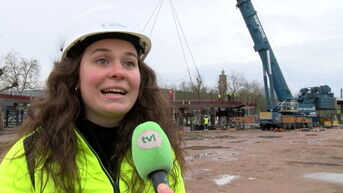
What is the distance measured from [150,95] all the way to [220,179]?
657cm

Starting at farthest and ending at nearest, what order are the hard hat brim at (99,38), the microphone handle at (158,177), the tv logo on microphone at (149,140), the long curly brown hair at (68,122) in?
the hard hat brim at (99,38) < the long curly brown hair at (68,122) < the tv logo on microphone at (149,140) < the microphone handle at (158,177)

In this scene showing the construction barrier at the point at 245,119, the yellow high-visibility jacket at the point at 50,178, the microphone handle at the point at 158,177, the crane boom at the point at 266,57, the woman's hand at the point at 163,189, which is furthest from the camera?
the construction barrier at the point at 245,119

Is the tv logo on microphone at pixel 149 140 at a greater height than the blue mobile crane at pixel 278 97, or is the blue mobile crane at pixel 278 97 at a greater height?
the blue mobile crane at pixel 278 97

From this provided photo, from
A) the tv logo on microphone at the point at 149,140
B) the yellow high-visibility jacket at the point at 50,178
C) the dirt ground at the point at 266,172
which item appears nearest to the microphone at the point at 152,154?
the tv logo on microphone at the point at 149,140

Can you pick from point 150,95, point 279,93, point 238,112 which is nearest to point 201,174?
point 150,95

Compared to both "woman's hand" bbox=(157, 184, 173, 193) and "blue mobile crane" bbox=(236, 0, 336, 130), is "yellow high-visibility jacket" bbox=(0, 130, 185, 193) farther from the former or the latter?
"blue mobile crane" bbox=(236, 0, 336, 130)

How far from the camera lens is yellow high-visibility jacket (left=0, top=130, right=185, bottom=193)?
1.52m

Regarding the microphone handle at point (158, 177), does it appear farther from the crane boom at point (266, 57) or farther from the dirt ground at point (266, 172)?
the crane boom at point (266, 57)

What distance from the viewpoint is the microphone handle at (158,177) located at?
124cm

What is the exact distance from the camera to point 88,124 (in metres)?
1.98

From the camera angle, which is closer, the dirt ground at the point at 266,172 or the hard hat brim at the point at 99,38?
the hard hat brim at the point at 99,38

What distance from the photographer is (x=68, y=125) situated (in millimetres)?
1926

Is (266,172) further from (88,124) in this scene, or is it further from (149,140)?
(149,140)

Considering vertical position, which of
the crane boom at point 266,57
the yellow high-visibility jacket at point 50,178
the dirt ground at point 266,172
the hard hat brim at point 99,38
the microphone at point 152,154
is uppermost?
the crane boom at point 266,57
